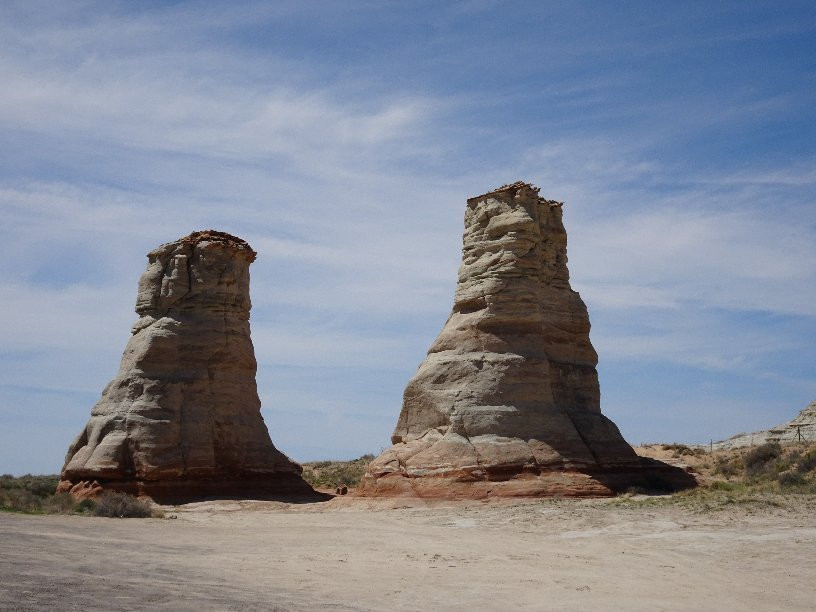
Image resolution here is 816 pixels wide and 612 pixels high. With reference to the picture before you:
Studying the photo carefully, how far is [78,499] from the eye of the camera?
91.7ft

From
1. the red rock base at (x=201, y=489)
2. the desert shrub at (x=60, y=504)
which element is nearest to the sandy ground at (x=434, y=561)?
the desert shrub at (x=60, y=504)

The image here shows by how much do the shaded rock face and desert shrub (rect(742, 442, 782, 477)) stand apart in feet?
56.0

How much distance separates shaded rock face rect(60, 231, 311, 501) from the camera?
29.2 metres

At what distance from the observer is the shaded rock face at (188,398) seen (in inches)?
1148

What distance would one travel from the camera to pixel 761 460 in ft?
109

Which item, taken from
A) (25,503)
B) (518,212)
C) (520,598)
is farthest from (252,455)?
(520,598)

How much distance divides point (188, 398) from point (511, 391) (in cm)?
1199

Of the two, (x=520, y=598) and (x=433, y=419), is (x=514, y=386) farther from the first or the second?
(x=520, y=598)

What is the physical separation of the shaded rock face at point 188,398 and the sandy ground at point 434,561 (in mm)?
7164

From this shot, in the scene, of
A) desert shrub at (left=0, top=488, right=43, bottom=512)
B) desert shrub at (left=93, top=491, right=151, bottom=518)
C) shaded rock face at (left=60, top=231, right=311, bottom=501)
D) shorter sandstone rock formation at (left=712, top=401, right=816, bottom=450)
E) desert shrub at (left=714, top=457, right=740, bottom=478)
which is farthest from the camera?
shorter sandstone rock formation at (left=712, top=401, right=816, bottom=450)

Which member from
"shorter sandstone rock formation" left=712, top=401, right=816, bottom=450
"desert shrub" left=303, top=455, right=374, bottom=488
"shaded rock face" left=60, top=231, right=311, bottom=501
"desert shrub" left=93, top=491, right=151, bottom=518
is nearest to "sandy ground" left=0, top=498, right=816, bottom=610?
"desert shrub" left=93, top=491, right=151, bottom=518

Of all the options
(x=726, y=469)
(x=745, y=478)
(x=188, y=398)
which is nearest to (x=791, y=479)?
(x=745, y=478)

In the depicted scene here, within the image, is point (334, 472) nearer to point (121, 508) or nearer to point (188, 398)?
point (188, 398)

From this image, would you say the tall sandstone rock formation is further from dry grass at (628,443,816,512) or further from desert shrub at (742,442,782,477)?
desert shrub at (742,442,782,477)
